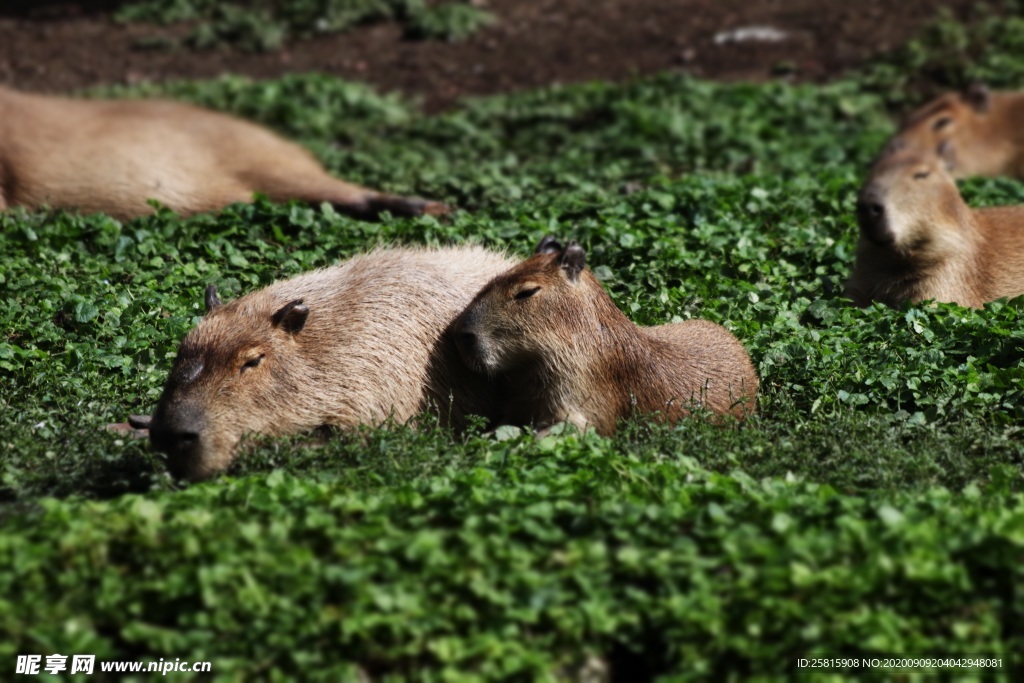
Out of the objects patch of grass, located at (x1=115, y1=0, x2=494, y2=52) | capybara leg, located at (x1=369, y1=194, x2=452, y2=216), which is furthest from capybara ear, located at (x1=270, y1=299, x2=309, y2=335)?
patch of grass, located at (x1=115, y1=0, x2=494, y2=52)

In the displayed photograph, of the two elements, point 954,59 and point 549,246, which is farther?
point 954,59

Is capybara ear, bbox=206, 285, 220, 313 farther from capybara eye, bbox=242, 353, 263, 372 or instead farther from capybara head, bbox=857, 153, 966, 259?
capybara head, bbox=857, 153, 966, 259

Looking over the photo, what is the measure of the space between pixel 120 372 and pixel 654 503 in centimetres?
303

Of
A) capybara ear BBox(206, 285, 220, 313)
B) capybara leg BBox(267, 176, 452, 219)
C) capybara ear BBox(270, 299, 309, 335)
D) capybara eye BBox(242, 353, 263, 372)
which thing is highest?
capybara ear BBox(270, 299, 309, 335)

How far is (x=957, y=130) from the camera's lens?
11.4 meters

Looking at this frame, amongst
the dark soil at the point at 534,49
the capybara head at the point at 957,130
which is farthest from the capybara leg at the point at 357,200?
the capybara head at the point at 957,130

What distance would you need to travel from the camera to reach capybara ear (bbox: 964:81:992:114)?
1169 cm

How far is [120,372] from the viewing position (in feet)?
20.7

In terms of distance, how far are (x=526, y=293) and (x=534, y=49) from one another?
314 inches

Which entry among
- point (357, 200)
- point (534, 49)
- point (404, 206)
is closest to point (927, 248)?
point (404, 206)

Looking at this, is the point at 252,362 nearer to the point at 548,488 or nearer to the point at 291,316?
the point at 291,316

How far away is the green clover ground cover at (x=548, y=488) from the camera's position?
3.75 meters

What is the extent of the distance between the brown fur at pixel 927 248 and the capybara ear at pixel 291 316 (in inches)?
125

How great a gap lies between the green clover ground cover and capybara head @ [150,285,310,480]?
4.8 inches
